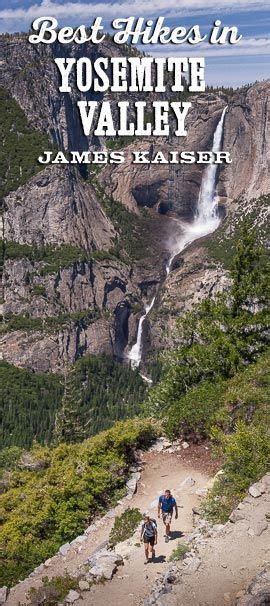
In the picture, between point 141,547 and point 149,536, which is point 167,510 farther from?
point 149,536

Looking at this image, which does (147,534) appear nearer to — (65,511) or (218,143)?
(65,511)

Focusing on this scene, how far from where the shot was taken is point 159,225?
172500 mm

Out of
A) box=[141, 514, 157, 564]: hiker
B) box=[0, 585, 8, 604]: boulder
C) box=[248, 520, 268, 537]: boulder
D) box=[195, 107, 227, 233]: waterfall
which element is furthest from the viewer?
box=[195, 107, 227, 233]: waterfall

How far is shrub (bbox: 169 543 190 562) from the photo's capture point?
16.3 meters

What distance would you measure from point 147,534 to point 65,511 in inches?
206

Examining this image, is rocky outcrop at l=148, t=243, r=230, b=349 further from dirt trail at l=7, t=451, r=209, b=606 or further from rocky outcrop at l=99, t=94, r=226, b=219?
dirt trail at l=7, t=451, r=209, b=606

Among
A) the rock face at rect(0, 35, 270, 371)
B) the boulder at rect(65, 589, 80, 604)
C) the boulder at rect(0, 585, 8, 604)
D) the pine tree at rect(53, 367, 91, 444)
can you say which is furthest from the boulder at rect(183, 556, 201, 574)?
the rock face at rect(0, 35, 270, 371)

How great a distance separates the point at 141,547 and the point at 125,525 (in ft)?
5.06

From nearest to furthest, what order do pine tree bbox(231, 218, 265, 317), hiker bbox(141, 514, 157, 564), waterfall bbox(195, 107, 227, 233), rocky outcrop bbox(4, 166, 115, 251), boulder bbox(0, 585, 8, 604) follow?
hiker bbox(141, 514, 157, 564) < boulder bbox(0, 585, 8, 604) < pine tree bbox(231, 218, 265, 317) < rocky outcrop bbox(4, 166, 115, 251) < waterfall bbox(195, 107, 227, 233)

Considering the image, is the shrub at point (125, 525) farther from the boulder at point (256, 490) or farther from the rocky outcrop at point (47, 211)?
the rocky outcrop at point (47, 211)

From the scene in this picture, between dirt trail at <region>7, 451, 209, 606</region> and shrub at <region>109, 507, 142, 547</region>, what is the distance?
61cm

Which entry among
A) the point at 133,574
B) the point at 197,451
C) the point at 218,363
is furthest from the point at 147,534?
the point at 218,363

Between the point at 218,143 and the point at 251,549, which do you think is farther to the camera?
the point at 218,143

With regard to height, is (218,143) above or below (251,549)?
above
